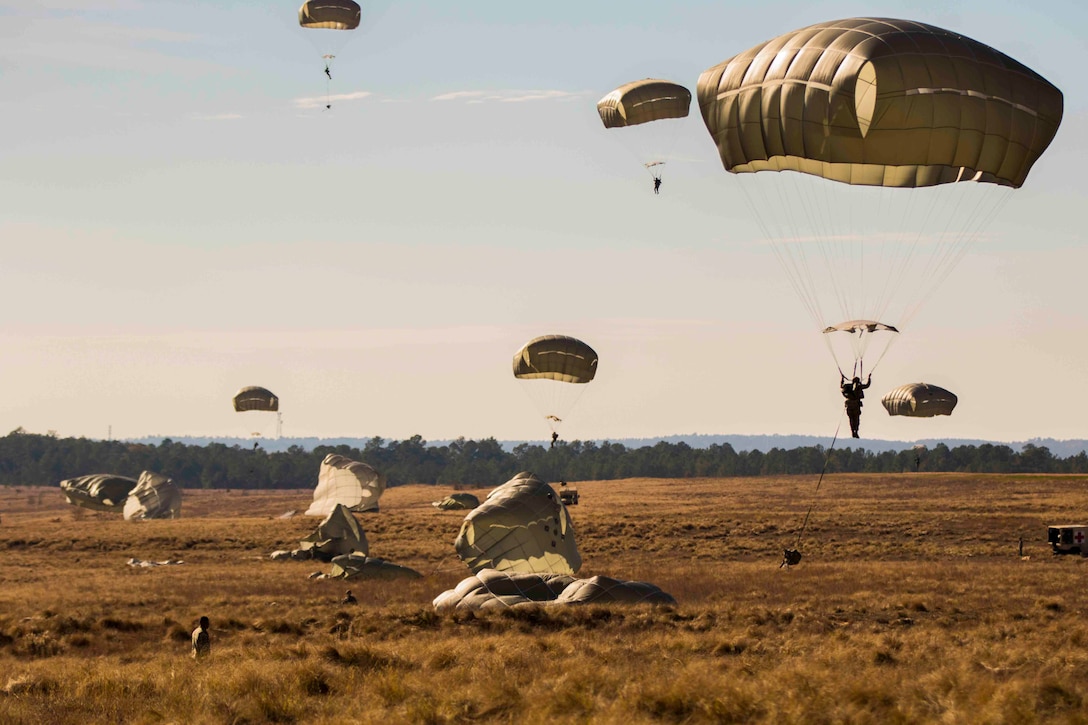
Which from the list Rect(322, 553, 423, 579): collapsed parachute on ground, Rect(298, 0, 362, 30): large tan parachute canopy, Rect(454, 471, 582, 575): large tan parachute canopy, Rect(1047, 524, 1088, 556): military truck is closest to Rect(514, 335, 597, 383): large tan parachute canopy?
Rect(322, 553, 423, 579): collapsed parachute on ground

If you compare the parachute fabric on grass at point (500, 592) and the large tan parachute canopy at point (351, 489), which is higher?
the large tan parachute canopy at point (351, 489)

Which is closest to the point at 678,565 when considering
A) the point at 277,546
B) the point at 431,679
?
the point at 277,546

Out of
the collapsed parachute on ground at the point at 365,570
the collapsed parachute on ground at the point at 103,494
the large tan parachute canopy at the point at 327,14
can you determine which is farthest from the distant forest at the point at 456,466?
the collapsed parachute on ground at the point at 365,570

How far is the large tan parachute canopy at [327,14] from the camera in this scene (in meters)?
59.5

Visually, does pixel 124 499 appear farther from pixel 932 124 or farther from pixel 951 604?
pixel 932 124

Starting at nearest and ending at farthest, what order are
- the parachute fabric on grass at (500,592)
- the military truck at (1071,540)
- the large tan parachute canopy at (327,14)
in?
1. the parachute fabric on grass at (500,592)
2. the military truck at (1071,540)
3. the large tan parachute canopy at (327,14)

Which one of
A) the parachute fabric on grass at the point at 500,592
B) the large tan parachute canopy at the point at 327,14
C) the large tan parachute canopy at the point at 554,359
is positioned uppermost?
the large tan parachute canopy at the point at 327,14

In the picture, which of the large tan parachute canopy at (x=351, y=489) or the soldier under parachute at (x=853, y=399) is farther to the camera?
the large tan parachute canopy at (x=351, y=489)

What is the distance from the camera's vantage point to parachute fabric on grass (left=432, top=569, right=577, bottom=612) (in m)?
29.6

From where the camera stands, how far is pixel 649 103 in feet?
174

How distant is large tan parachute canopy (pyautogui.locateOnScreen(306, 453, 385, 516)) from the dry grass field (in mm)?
12134

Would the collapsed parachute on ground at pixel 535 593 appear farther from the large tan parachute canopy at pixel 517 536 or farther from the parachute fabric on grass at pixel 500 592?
the large tan parachute canopy at pixel 517 536

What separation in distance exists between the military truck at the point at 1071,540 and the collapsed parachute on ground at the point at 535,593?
24.6 metres

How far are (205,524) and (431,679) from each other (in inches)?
2164
